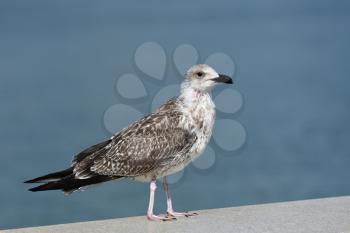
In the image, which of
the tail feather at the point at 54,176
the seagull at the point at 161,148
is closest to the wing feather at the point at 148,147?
the seagull at the point at 161,148

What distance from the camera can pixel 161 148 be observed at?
3814mm

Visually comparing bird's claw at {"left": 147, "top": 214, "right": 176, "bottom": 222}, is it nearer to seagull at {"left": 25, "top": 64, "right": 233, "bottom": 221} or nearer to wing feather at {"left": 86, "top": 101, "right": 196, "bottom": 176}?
seagull at {"left": 25, "top": 64, "right": 233, "bottom": 221}

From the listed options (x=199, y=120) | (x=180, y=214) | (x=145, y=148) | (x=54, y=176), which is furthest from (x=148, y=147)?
(x=54, y=176)

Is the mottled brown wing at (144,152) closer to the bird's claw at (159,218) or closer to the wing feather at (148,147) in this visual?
the wing feather at (148,147)

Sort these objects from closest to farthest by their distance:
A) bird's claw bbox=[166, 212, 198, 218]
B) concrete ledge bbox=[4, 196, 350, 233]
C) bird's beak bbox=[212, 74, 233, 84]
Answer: concrete ledge bbox=[4, 196, 350, 233], bird's beak bbox=[212, 74, 233, 84], bird's claw bbox=[166, 212, 198, 218]

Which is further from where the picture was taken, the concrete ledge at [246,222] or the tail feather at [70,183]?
the tail feather at [70,183]

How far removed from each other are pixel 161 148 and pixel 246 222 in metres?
0.60

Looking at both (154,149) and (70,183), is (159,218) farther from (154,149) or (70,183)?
(70,183)

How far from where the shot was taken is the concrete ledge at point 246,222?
11.8 ft

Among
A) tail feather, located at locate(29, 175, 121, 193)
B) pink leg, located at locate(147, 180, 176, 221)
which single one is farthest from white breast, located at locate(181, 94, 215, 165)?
tail feather, located at locate(29, 175, 121, 193)

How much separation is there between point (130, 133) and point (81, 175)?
1.16 ft

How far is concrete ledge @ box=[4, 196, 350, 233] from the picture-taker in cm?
359

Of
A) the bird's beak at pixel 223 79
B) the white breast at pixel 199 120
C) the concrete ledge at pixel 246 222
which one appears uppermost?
the bird's beak at pixel 223 79

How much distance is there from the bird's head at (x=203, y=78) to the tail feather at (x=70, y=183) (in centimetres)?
68
